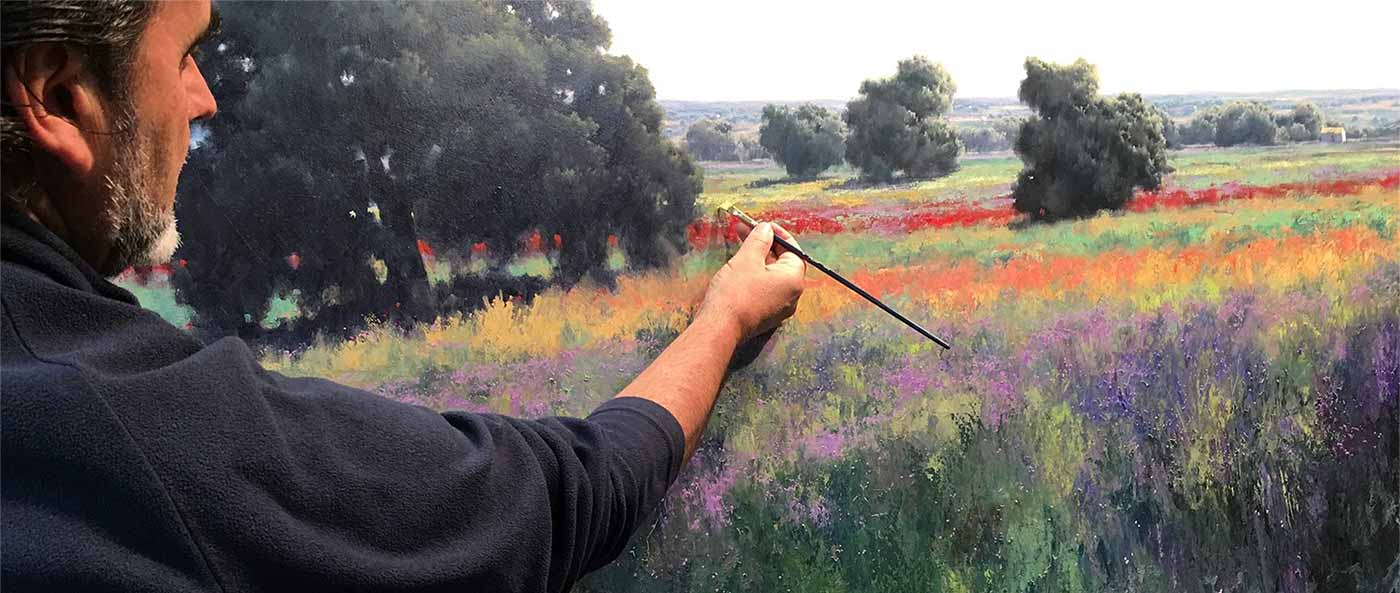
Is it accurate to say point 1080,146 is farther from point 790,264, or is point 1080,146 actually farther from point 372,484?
point 372,484

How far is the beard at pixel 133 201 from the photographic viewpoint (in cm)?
95

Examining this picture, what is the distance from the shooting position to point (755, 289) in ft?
4.56

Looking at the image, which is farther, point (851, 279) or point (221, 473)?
point (851, 279)

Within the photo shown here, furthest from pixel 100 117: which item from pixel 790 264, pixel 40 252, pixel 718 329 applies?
pixel 790 264

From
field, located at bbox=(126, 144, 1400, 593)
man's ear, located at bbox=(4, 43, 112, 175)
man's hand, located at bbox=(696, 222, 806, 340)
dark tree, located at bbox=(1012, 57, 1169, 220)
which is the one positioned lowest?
field, located at bbox=(126, 144, 1400, 593)

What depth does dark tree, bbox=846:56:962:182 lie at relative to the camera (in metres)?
1.50

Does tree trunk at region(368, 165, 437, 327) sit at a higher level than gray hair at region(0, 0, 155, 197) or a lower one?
lower

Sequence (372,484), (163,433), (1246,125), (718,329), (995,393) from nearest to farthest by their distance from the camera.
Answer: (163,433) → (372,484) → (718,329) → (995,393) → (1246,125)

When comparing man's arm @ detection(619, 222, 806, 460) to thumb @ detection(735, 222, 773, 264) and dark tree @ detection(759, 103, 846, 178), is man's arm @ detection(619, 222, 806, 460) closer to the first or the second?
thumb @ detection(735, 222, 773, 264)

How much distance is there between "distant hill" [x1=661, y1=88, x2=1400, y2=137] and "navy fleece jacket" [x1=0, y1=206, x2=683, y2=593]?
589mm

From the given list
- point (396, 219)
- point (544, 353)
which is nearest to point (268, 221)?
point (396, 219)

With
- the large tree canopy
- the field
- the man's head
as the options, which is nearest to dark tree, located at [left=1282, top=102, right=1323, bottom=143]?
the field

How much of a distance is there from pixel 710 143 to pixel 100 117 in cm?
81

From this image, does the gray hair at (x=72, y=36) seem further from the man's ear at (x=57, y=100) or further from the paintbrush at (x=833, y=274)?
the paintbrush at (x=833, y=274)
